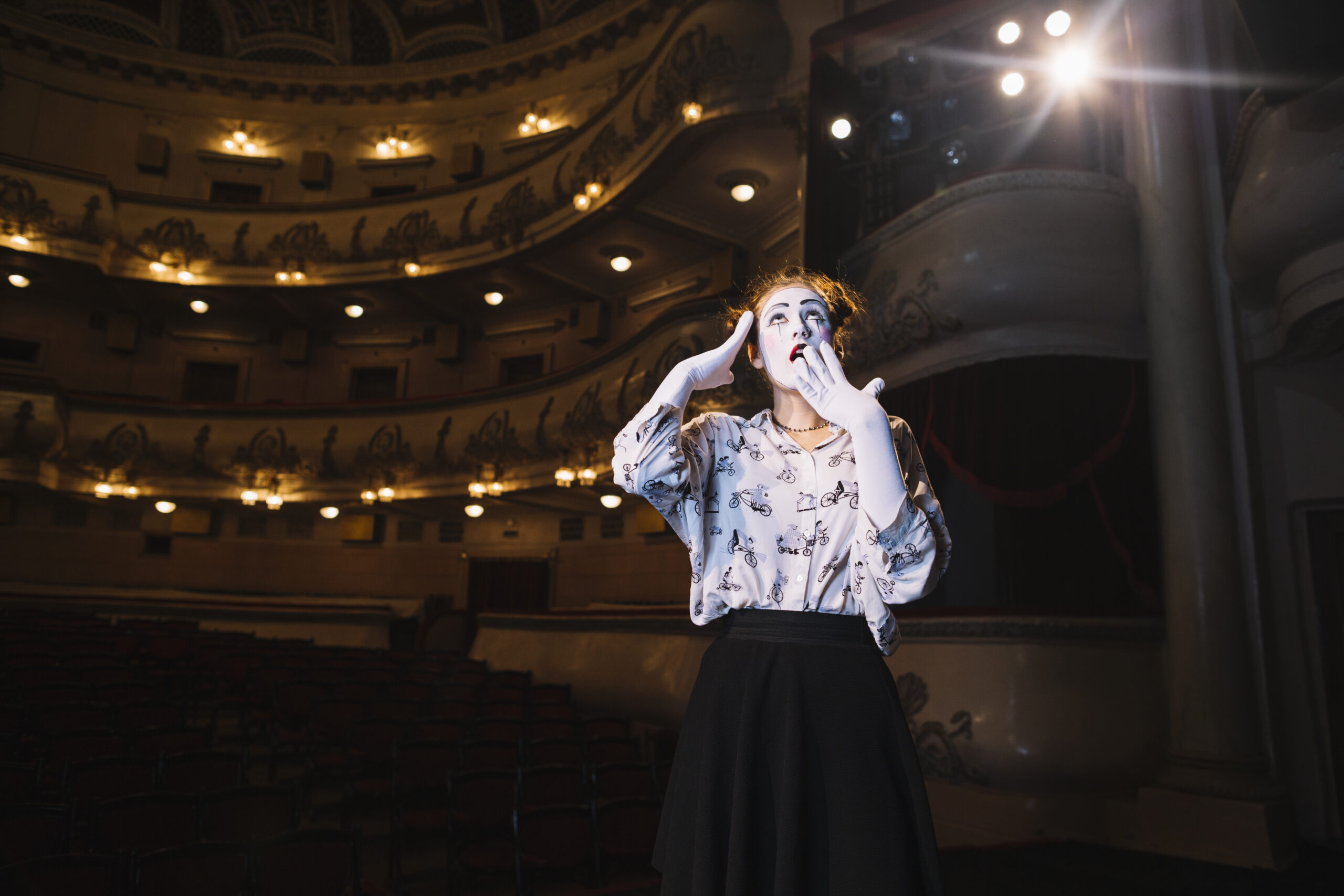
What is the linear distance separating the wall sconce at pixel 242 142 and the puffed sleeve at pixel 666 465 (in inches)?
709

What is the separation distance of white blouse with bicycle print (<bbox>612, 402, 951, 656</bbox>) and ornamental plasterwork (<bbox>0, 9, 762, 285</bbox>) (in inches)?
403

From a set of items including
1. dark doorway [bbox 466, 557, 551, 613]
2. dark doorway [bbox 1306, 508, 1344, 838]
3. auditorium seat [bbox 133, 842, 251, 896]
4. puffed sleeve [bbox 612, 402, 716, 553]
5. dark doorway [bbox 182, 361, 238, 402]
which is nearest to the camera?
puffed sleeve [bbox 612, 402, 716, 553]

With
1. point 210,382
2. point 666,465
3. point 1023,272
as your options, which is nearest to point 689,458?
point 666,465

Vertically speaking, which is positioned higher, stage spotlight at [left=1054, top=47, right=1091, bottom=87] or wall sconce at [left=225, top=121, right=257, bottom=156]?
wall sconce at [left=225, top=121, right=257, bottom=156]

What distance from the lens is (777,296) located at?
1565 mm

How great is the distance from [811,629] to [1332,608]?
4846 millimetres

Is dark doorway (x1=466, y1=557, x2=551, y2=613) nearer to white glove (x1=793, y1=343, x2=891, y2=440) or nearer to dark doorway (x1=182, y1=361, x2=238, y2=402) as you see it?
dark doorway (x1=182, y1=361, x2=238, y2=402)

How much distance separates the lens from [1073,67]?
599cm

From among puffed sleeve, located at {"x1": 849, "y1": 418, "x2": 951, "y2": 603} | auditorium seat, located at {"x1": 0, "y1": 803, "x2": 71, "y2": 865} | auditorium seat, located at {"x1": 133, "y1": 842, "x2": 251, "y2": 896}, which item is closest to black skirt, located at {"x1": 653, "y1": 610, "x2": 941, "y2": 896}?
puffed sleeve, located at {"x1": 849, "y1": 418, "x2": 951, "y2": 603}

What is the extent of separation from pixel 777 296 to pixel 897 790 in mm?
888

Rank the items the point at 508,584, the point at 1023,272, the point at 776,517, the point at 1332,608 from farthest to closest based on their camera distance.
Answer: the point at 508,584 < the point at 1023,272 < the point at 1332,608 < the point at 776,517

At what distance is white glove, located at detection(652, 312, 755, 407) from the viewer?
138 cm

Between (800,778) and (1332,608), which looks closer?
(800,778)

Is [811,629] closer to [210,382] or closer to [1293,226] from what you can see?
[1293,226]
